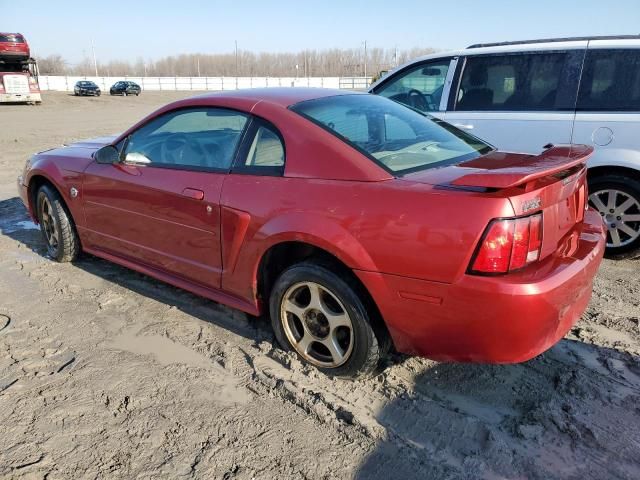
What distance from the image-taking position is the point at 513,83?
4949 millimetres

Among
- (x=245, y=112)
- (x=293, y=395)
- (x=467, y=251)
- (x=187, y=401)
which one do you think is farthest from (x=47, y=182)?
(x=467, y=251)

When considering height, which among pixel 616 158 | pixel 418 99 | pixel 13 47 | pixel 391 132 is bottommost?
pixel 616 158

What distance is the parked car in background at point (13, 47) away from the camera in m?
28.4

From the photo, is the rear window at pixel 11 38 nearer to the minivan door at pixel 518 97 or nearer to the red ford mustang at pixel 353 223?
the red ford mustang at pixel 353 223

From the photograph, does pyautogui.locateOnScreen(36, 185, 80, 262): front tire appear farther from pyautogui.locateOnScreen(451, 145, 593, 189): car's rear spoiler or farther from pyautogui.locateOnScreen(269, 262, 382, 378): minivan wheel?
pyautogui.locateOnScreen(451, 145, 593, 189): car's rear spoiler

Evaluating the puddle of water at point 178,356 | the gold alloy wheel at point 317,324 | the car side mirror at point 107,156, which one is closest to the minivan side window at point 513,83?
the gold alloy wheel at point 317,324

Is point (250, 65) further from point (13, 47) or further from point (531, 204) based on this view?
point (531, 204)

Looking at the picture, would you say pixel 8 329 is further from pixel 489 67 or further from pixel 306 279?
pixel 489 67

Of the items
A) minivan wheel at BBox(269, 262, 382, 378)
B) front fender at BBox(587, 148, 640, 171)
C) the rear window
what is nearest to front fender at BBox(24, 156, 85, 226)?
minivan wheel at BBox(269, 262, 382, 378)

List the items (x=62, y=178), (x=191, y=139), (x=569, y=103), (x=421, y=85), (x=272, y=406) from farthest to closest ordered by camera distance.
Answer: (x=421, y=85) < (x=569, y=103) < (x=62, y=178) < (x=191, y=139) < (x=272, y=406)

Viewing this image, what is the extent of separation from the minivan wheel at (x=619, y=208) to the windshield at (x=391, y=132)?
1757 mm

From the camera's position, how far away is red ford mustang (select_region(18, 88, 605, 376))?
224 cm

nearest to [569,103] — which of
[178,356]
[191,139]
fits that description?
[191,139]

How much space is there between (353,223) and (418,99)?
12.0ft
